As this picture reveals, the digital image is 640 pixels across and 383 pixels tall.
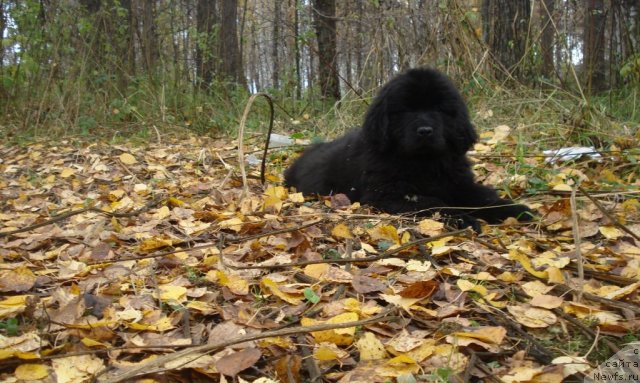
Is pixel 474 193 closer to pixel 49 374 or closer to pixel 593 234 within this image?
pixel 593 234

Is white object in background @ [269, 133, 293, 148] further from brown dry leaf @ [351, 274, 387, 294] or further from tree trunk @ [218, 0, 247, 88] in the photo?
brown dry leaf @ [351, 274, 387, 294]

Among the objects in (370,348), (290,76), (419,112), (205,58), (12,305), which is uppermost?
(205,58)

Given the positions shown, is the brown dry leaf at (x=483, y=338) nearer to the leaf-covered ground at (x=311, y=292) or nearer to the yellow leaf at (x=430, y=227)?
the leaf-covered ground at (x=311, y=292)

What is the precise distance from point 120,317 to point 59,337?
202mm

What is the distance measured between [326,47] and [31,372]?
8279 millimetres

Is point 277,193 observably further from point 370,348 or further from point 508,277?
point 370,348

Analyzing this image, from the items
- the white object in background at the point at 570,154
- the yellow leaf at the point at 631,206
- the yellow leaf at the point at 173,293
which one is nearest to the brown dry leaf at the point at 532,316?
the yellow leaf at the point at 173,293

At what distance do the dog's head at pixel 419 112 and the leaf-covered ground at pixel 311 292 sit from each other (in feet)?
1.77

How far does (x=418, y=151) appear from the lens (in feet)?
12.1

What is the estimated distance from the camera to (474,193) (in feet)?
12.0

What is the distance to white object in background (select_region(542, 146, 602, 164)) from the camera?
4227mm

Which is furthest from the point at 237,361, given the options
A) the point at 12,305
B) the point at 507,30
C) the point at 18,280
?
the point at 507,30

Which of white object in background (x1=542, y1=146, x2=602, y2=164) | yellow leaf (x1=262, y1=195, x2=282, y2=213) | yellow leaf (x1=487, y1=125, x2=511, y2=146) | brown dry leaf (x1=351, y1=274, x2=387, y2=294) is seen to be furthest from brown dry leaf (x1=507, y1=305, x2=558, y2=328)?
yellow leaf (x1=487, y1=125, x2=511, y2=146)

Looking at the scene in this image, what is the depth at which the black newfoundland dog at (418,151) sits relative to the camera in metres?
3.63
